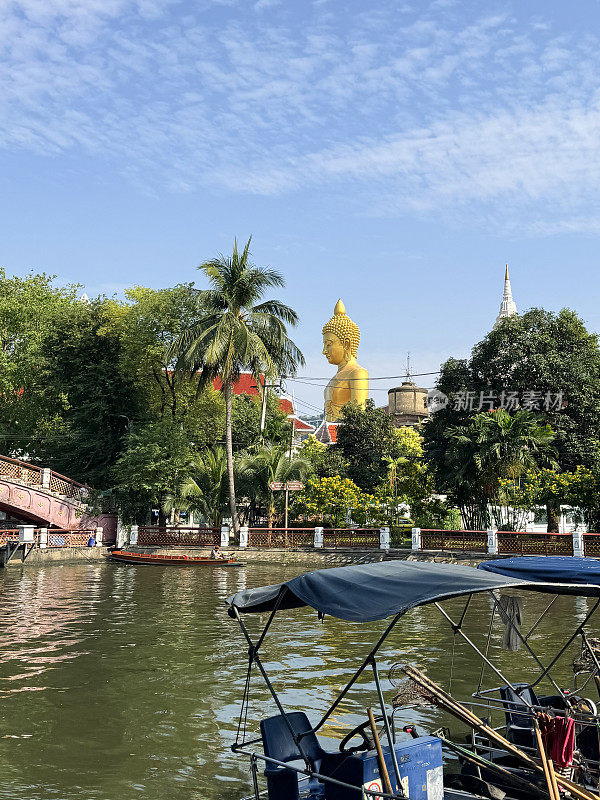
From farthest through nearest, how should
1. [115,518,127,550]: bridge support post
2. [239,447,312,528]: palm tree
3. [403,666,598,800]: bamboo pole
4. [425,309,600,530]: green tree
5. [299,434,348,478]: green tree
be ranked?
[299,434,348,478]: green tree
[115,518,127,550]: bridge support post
[239,447,312,528]: palm tree
[425,309,600,530]: green tree
[403,666,598,800]: bamboo pole

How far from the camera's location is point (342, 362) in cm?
9712

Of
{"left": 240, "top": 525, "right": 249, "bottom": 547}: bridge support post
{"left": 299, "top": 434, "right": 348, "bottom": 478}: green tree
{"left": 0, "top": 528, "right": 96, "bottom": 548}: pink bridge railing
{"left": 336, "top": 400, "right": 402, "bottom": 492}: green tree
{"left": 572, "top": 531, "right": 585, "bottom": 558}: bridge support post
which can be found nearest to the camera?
{"left": 572, "top": 531, "right": 585, "bottom": 558}: bridge support post

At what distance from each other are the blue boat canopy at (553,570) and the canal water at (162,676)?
3.32 m

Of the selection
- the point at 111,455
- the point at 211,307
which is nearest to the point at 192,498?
the point at 111,455

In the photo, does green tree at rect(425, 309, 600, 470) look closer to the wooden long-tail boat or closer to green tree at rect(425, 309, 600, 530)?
green tree at rect(425, 309, 600, 530)

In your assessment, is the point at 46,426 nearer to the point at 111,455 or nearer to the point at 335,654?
the point at 111,455

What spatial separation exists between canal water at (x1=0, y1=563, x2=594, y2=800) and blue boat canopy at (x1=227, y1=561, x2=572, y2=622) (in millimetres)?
2446

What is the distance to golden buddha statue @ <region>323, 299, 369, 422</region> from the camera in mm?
94562

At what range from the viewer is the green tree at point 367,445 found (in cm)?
5150

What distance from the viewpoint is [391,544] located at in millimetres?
37969

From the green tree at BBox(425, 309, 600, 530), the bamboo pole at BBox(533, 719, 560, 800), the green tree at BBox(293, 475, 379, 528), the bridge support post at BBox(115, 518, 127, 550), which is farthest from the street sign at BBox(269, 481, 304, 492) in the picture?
the bamboo pole at BBox(533, 719, 560, 800)

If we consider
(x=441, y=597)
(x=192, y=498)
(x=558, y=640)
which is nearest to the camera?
(x=441, y=597)

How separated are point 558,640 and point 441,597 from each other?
12.7 meters

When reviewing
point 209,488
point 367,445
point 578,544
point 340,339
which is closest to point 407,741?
point 578,544
